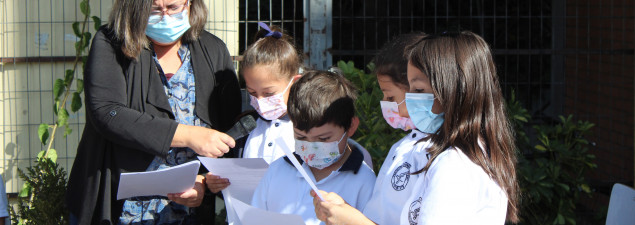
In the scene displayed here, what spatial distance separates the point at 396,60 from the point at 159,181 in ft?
3.01

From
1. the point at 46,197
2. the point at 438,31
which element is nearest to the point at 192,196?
the point at 46,197

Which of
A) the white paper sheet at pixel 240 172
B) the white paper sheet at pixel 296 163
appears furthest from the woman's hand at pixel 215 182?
the white paper sheet at pixel 296 163

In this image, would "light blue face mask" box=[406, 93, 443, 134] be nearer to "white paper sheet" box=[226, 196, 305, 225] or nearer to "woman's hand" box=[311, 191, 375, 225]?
"woman's hand" box=[311, 191, 375, 225]

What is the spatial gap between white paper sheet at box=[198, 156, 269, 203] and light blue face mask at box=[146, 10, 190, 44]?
516 millimetres

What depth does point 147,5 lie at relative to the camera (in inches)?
111

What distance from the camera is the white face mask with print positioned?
2.54 metres

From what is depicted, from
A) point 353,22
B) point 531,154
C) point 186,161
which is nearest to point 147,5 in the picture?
point 186,161

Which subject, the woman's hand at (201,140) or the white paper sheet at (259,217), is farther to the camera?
the woman's hand at (201,140)

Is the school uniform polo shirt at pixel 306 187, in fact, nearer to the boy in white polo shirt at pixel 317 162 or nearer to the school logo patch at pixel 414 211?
the boy in white polo shirt at pixel 317 162

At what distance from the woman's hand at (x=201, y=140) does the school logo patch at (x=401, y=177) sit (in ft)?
2.50

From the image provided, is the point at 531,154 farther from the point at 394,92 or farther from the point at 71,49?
the point at 71,49

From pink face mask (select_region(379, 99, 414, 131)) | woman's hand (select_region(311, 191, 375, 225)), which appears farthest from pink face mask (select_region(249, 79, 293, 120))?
woman's hand (select_region(311, 191, 375, 225))

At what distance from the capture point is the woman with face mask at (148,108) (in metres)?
2.74

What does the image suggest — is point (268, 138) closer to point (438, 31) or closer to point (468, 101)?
point (468, 101)
